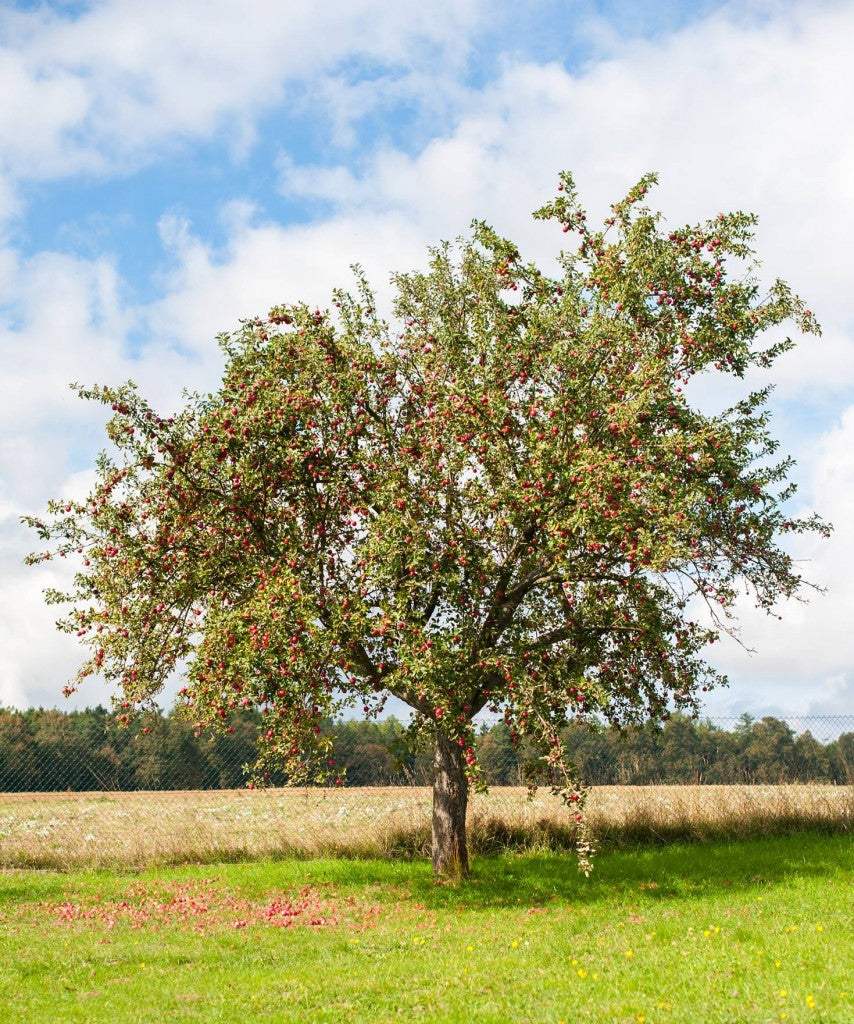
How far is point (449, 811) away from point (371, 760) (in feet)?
26.2

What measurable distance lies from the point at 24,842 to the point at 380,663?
12.7 m

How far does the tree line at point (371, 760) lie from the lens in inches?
885

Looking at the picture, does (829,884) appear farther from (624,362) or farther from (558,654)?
(624,362)

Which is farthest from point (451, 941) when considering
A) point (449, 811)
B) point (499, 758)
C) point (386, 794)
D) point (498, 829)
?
point (386, 794)

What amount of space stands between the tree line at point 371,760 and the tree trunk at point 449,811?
2668 millimetres

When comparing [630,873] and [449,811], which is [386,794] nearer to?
[449,811]

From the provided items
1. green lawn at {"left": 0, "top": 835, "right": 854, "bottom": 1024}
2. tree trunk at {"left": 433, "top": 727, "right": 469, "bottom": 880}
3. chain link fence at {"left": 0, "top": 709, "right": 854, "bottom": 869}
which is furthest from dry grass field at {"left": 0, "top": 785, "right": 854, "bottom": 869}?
tree trunk at {"left": 433, "top": 727, "right": 469, "bottom": 880}

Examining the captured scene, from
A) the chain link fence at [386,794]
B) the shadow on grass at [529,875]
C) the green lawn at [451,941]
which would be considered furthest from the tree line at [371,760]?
the green lawn at [451,941]

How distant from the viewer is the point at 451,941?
13.1m

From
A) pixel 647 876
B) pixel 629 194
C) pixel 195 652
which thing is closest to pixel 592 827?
pixel 647 876

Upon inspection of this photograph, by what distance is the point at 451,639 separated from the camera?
15148mm

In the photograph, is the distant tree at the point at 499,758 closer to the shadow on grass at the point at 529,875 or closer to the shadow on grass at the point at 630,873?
the shadow on grass at the point at 630,873

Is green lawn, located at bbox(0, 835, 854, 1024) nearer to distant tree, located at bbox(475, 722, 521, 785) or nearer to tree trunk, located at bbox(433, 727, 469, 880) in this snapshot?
tree trunk, located at bbox(433, 727, 469, 880)

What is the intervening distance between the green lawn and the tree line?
3279mm
